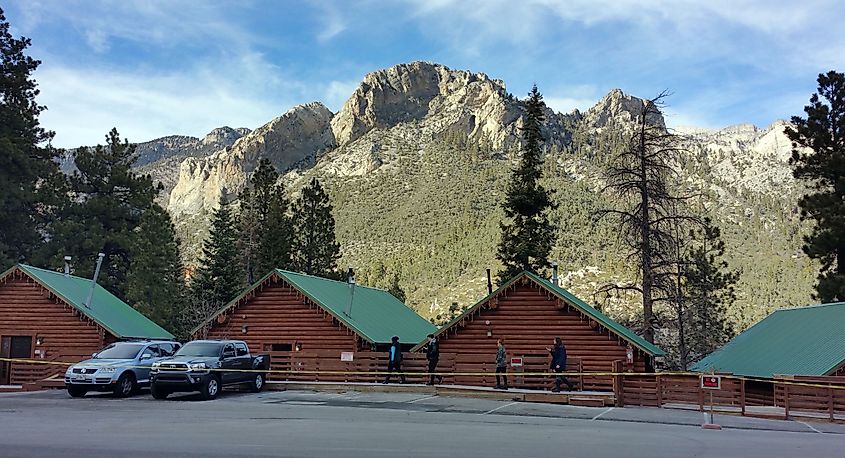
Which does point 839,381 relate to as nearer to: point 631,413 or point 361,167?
point 631,413

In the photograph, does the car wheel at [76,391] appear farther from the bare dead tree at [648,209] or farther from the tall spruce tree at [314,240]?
the tall spruce tree at [314,240]

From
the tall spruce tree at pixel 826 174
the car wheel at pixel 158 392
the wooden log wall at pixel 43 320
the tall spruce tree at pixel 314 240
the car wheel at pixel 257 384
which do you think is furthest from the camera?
the tall spruce tree at pixel 314 240

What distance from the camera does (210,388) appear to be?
74.6ft

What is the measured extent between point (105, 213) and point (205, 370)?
38.5 metres

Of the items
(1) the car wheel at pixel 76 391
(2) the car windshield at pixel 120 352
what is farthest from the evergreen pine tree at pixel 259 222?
(1) the car wheel at pixel 76 391

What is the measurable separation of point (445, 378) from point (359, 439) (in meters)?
16.4

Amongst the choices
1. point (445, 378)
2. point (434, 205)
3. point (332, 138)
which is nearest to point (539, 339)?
point (445, 378)

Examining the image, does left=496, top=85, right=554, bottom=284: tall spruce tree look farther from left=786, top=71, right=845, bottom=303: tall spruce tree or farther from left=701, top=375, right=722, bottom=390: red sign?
left=701, top=375, right=722, bottom=390: red sign

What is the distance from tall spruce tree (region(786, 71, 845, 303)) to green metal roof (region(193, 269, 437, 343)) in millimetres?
20968

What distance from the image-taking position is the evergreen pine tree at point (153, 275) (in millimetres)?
53656

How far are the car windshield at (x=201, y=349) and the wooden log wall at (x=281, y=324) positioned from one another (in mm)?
8318

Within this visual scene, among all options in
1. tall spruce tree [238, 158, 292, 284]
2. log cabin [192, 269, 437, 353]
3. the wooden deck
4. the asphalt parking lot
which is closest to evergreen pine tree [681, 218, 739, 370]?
the wooden deck

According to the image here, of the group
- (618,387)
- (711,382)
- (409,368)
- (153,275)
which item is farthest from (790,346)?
(153,275)

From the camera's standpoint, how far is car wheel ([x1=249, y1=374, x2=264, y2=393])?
26.0 meters
